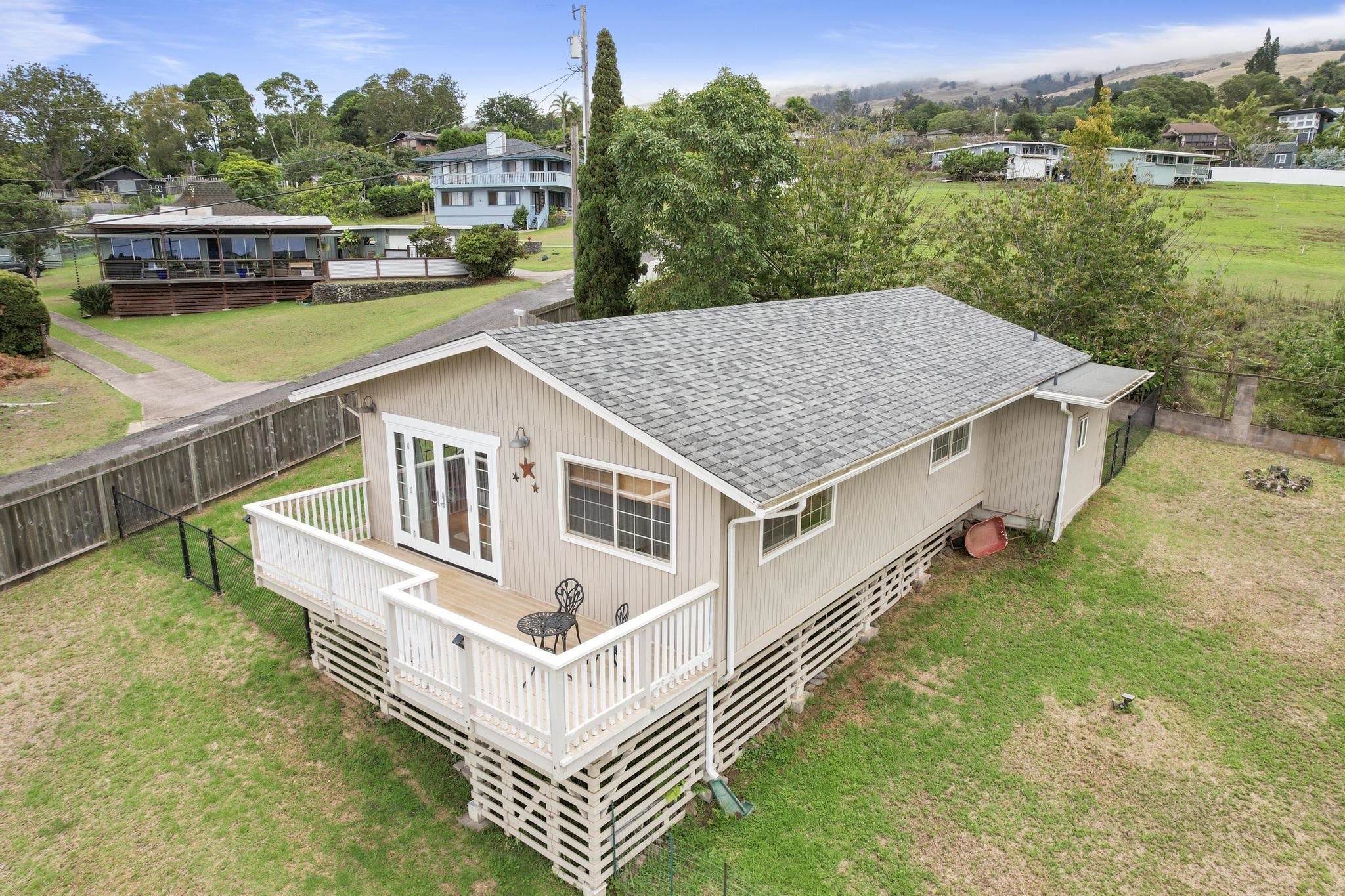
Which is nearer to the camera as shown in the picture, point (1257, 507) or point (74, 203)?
point (1257, 507)

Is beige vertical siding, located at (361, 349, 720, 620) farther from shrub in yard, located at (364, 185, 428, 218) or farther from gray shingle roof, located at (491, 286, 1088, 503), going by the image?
shrub in yard, located at (364, 185, 428, 218)

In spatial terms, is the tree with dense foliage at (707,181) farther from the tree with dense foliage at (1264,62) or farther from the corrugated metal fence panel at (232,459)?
the tree with dense foliage at (1264,62)

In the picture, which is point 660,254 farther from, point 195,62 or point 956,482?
point 195,62

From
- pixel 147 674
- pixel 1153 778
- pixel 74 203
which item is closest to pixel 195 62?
pixel 74 203

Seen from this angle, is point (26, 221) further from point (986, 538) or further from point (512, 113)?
point (512, 113)

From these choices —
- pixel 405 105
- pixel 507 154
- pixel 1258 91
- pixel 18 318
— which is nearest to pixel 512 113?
pixel 405 105

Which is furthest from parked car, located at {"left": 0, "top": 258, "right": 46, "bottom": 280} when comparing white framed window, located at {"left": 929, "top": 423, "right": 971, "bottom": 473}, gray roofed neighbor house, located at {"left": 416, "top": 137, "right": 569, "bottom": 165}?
white framed window, located at {"left": 929, "top": 423, "right": 971, "bottom": 473}

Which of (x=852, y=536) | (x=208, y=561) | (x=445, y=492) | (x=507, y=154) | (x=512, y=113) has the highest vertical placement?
(x=512, y=113)

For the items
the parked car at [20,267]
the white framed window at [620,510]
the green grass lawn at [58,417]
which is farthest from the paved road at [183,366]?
the parked car at [20,267]
